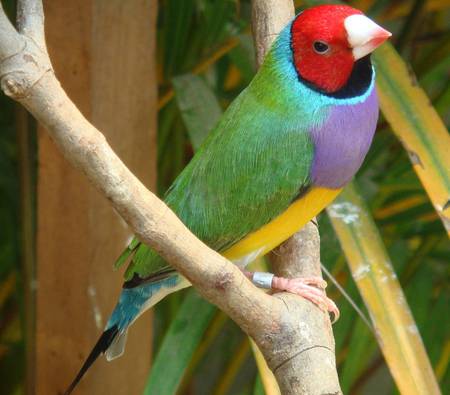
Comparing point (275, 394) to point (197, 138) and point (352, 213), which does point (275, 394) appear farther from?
point (197, 138)

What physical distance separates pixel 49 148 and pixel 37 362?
11.3 inches

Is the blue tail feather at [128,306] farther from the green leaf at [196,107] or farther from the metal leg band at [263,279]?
the green leaf at [196,107]

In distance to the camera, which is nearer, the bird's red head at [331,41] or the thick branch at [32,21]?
the thick branch at [32,21]

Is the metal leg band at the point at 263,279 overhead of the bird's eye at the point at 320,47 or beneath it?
beneath

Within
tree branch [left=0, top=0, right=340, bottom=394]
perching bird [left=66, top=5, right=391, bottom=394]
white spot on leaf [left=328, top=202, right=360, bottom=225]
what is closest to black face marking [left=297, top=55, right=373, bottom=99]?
perching bird [left=66, top=5, right=391, bottom=394]

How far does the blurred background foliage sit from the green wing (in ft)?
0.58

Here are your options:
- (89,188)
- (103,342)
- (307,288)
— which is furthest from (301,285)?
(89,188)

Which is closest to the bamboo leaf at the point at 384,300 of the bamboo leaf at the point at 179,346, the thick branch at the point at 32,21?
the bamboo leaf at the point at 179,346

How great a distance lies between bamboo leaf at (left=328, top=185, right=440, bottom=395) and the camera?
35.2 inches

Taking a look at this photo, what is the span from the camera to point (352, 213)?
1.03 meters

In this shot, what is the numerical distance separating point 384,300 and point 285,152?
0.62ft

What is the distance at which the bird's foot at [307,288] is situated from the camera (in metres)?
0.89

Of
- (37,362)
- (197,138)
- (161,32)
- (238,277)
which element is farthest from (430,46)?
(238,277)

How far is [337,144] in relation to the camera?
36.1 inches
